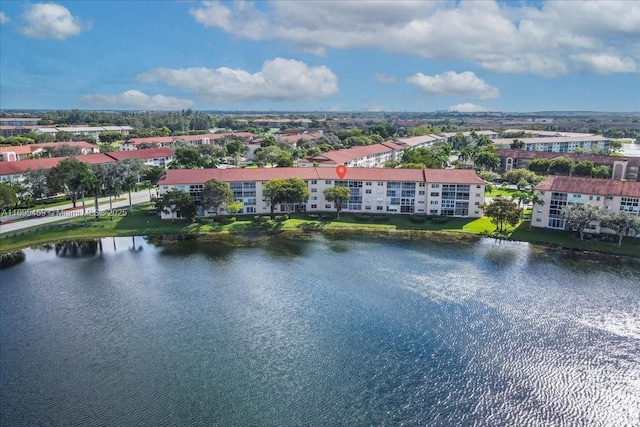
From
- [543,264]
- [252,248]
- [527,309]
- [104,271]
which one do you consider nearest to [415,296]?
[527,309]

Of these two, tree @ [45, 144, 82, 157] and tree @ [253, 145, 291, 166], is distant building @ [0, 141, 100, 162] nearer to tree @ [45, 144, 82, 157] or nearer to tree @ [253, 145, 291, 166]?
tree @ [45, 144, 82, 157]

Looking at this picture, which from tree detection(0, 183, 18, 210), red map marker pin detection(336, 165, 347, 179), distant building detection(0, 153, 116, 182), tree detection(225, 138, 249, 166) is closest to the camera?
tree detection(0, 183, 18, 210)

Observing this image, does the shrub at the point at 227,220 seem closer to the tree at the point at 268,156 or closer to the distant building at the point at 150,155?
the tree at the point at 268,156

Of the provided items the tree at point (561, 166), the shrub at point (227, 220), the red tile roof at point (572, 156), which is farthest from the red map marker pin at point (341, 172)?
the red tile roof at point (572, 156)

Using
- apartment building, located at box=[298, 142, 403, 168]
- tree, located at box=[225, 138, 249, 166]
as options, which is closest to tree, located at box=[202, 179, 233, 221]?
apartment building, located at box=[298, 142, 403, 168]

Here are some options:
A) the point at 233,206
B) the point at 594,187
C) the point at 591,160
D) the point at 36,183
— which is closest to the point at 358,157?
the point at 233,206
